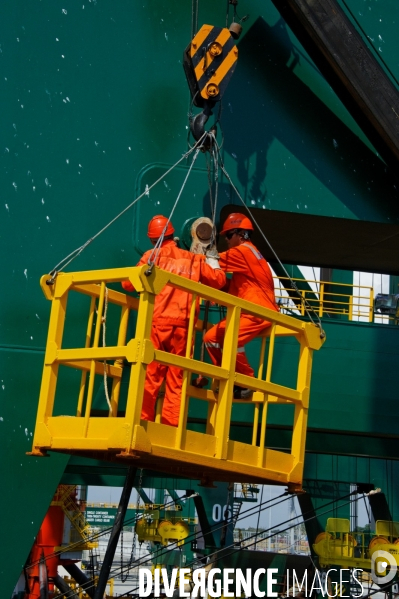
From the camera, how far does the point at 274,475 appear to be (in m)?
6.16

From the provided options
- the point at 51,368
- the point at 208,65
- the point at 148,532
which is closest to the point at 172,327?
the point at 51,368

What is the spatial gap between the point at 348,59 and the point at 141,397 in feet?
13.6

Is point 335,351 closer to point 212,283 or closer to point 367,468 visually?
point 212,283

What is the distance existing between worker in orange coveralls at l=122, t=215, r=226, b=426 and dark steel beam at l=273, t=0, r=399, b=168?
2.32m

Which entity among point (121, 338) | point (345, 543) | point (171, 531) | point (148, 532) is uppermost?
point (121, 338)

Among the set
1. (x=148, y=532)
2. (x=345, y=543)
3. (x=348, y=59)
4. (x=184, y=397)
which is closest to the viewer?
(x=184, y=397)

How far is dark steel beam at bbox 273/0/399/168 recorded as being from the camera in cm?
766

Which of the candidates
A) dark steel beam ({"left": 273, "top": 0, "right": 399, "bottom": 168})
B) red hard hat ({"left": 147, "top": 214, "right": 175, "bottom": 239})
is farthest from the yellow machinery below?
red hard hat ({"left": 147, "top": 214, "right": 175, "bottom": 239})

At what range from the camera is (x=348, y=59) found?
7.74 metres

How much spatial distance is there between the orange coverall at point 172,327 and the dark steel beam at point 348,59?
2379mm

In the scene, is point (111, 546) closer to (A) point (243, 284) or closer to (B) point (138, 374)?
(B) point (138, 374)

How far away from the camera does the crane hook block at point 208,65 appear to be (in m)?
7.23

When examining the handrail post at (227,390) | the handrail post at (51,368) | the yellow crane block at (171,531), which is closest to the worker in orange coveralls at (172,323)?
the handrail post at (227,390)

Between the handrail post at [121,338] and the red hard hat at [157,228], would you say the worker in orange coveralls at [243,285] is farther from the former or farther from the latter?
the handrail post at [121,338]
